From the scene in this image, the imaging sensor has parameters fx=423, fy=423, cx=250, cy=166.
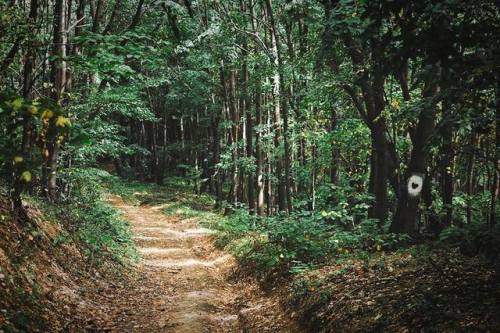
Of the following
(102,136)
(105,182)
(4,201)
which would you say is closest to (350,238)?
(4,201)

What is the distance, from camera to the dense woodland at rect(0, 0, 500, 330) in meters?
4.18

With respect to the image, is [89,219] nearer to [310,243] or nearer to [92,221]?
[92,221]

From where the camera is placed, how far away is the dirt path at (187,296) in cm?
831

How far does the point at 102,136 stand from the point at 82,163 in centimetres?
132

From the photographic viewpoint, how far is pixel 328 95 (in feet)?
38.1

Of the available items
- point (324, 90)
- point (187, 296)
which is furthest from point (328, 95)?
point (187, 296)

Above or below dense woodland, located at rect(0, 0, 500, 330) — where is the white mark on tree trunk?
below

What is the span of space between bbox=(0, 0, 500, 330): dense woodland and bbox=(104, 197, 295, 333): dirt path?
2.14 m

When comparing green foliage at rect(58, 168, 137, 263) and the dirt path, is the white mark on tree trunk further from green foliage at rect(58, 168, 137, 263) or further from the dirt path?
green foliage at rect(58, 168, 137, 263)

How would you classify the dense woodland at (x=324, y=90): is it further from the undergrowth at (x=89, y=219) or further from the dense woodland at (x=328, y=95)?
the undergrowth at (x=89, y=219)

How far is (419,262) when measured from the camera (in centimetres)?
783

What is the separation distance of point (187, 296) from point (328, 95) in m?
6.44

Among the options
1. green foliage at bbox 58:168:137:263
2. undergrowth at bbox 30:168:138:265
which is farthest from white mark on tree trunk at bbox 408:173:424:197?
green foliage at bbox 58:168:137:263

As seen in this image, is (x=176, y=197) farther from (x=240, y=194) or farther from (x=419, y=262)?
(x=419, y=262)
